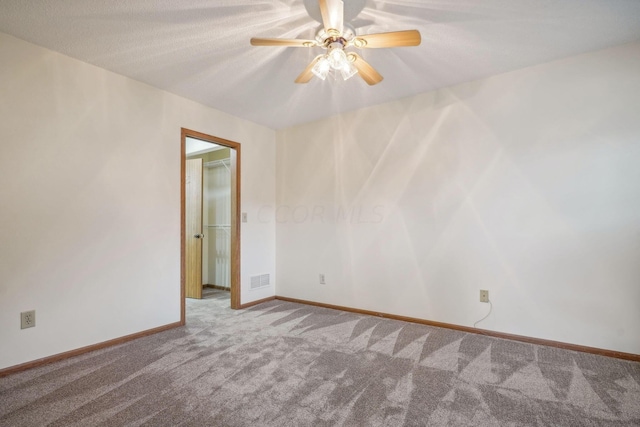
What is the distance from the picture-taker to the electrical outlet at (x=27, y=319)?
88.0 inches

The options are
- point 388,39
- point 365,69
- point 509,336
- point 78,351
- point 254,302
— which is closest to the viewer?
point 388,39

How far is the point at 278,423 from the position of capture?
1610 millimetres

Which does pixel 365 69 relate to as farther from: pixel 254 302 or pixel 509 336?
pixel 254 302

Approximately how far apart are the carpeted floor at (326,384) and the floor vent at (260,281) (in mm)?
1191

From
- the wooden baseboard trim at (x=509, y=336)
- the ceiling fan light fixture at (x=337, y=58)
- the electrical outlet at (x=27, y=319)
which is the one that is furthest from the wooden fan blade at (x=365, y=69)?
the electrical outlet at (x=27, y=319)

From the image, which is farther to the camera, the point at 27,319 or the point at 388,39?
the point at 27,319

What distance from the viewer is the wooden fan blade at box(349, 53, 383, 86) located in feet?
6.81

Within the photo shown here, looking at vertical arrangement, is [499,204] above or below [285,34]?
below

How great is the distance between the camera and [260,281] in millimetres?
4188

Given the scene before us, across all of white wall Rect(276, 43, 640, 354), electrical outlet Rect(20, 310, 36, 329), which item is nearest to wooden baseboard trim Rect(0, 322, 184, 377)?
electrical outlet Rect(20, 310, 36, 329)

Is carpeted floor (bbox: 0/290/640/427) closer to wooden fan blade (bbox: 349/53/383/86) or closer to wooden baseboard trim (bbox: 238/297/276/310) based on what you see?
wooden baseboard trim (bbox: 238/297/276/310)

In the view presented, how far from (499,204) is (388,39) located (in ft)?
6.16

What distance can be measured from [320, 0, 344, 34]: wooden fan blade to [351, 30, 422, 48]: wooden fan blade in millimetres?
150

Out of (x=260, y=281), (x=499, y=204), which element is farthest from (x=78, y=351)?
(x=499, y=204)
